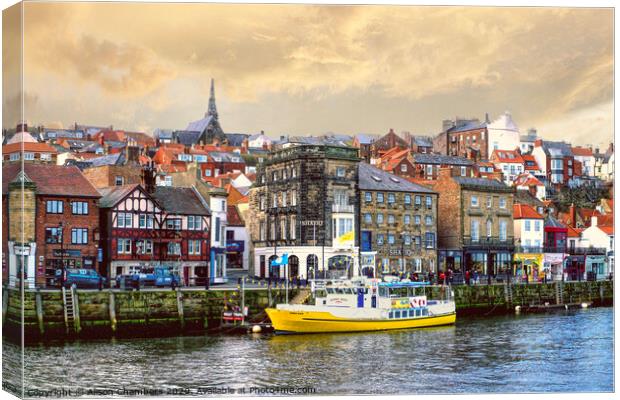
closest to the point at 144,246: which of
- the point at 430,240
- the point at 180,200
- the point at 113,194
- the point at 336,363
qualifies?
the point at 113,194

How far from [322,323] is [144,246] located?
5.52 meters

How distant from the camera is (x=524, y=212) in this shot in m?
45.1

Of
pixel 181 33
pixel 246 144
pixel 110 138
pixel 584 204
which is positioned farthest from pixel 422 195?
pixel 181 33

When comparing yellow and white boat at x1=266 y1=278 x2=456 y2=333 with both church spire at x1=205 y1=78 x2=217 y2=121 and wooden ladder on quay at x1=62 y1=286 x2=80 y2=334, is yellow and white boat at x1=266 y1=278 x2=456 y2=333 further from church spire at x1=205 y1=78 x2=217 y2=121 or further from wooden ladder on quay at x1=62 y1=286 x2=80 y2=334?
church spire at x1=205 y1=78 x2=217 y2=121

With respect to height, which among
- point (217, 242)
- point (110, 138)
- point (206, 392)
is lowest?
point (206, 392)

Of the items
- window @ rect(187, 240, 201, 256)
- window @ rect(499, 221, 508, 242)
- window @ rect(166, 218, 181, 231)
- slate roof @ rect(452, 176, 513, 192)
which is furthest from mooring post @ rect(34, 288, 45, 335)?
window @ rect(499, 221, 508, 242)

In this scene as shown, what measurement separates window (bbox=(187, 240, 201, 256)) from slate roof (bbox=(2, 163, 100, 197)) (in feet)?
10.1

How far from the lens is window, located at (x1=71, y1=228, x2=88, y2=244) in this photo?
1304 inches

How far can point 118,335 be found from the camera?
31688mm

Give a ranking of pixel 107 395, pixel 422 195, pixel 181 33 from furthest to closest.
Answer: pixel 422 195
pixel 181 33
pixel 107 395

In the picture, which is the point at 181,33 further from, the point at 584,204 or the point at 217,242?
the point at 584,204

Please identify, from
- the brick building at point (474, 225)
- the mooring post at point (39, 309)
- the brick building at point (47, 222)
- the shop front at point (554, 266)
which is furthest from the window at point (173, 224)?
the shop front at point (554, 266)

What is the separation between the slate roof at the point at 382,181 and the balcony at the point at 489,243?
2.47 m

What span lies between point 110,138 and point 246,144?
4015mm
